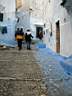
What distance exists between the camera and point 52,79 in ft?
27.7

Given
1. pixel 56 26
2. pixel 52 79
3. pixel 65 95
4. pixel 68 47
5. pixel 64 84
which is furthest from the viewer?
pixel 56 26

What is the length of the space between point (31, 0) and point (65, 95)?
30.1 meters

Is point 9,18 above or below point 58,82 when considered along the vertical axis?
above

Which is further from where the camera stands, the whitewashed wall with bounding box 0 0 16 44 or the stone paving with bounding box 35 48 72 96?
the whitewashed wall with bounding box 0 0 16 44

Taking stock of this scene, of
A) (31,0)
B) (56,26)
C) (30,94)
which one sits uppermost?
(31,0)

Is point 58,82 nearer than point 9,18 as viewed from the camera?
Yes

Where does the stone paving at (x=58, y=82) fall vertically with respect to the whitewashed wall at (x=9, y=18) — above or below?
below

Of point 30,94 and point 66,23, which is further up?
point 66,23

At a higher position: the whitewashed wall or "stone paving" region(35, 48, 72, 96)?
the whitewashed wall

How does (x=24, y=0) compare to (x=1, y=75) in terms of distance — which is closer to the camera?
(x=1, y=75)

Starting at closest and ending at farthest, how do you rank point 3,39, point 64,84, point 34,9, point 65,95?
1. point 65,95
2. point 64,84
3. point 3,39
4. point 34,9

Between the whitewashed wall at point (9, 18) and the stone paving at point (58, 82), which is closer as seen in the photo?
the stone paving at point (58, 82)

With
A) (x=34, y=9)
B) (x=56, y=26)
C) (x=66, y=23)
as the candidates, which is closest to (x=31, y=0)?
(x=34, y=9)

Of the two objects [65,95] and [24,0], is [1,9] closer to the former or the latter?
[24,0]
